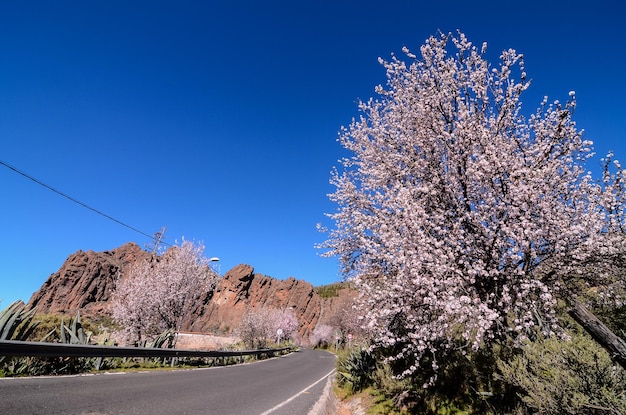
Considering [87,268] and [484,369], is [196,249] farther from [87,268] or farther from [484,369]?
[87,268]

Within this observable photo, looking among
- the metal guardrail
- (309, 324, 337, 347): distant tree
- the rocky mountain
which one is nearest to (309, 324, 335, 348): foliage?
(309, 324, 337, 347): distant tree

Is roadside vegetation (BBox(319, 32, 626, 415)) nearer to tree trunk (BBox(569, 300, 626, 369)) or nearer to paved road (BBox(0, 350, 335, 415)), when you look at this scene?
tree trunk (BBox(569, 300, 626, 369))

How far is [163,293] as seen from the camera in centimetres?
2438

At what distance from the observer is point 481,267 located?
7047 millimetres

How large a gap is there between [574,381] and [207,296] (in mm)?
92027

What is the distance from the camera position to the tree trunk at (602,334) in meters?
4.06

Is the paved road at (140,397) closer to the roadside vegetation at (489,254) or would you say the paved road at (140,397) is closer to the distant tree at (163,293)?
the roadside vegetation at (489,254)

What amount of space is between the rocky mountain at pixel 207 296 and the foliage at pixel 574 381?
78.5m

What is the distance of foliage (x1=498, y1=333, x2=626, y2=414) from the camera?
14.0ft

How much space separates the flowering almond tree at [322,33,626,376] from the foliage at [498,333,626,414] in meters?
1.12

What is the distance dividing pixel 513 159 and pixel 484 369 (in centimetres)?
520

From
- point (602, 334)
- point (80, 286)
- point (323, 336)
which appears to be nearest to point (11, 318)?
point (602, 334)

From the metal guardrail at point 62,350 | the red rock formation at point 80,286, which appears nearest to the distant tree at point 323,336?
the red rock formation at point 80,286

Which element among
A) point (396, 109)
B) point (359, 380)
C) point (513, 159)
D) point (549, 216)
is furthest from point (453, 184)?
point (359, 380)
